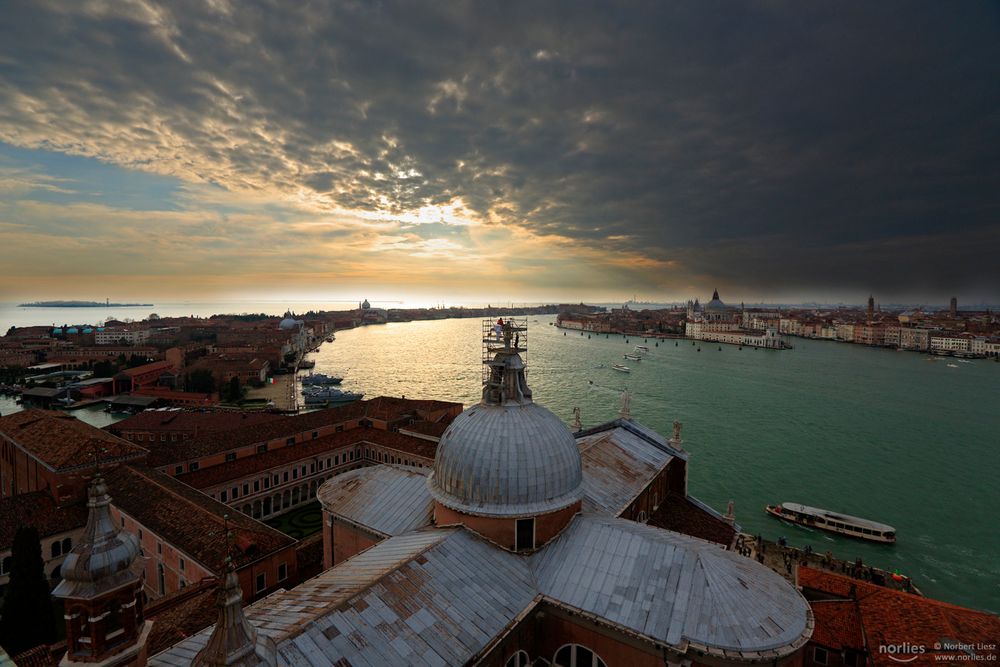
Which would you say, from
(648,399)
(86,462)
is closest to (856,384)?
(648,399)

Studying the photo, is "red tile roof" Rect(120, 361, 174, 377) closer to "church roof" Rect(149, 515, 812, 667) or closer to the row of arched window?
"church roof" Rect(149, 515, 812, 667)

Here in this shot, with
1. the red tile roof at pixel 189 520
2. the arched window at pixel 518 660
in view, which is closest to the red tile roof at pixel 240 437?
the red tile roof at pixel 189 520

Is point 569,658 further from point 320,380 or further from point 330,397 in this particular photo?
point 320,380

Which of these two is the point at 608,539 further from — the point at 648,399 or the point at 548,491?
the point at 648,399

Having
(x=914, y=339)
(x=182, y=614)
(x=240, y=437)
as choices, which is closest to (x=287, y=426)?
(x=240, y=437)

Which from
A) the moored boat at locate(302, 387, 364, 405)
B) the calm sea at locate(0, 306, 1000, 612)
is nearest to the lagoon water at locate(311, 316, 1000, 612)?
the calm sea at locate(0, 306, 1000, 612)
